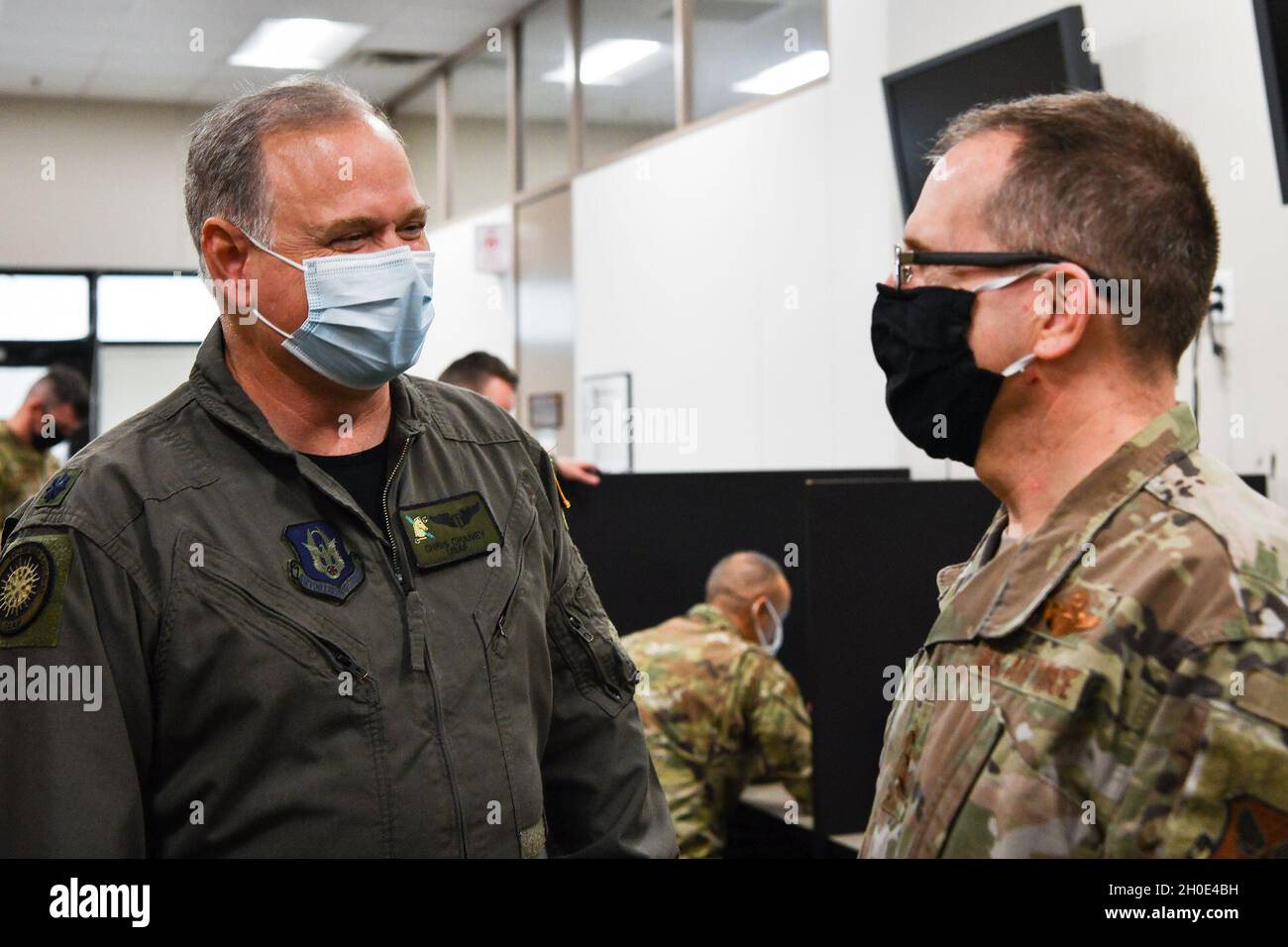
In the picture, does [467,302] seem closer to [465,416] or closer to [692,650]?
[692,650]

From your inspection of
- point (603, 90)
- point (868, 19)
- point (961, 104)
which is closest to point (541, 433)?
point (603, 90)

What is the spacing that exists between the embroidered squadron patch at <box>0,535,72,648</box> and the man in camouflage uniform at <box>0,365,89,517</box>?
407 centimetres

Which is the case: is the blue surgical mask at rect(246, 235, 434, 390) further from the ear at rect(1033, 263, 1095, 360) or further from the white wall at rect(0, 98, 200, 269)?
the white wall at rect(0, 98, 200, 269)

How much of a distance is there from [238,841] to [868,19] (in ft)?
12.4

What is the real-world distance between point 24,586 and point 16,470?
13.9 ft

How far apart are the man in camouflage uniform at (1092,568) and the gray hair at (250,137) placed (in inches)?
25.5

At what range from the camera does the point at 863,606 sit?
261 centimetres

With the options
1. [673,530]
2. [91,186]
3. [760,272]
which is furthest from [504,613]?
[91,186]

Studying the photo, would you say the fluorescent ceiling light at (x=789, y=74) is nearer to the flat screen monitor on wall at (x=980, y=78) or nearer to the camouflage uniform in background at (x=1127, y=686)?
the flat screen monitor on wall at (x=980, y=78)

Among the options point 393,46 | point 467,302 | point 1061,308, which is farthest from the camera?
point 467,302

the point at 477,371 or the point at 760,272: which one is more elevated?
the point at 760,272

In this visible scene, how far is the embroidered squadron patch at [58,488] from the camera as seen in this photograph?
1.25m

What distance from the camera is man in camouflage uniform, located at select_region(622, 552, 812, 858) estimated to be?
2.96 m
